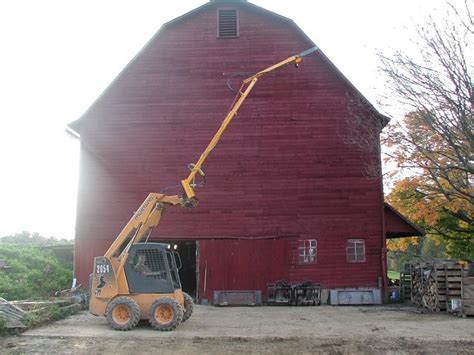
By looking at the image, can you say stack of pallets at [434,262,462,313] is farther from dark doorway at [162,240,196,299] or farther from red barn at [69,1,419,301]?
dark doorway at [162,240,196,299]

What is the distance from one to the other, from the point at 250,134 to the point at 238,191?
2142mm

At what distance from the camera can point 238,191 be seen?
754 inches

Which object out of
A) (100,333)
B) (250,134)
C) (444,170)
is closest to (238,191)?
(250,134)

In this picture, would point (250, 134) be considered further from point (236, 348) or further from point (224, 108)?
point (236, 348)

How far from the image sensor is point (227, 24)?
20.5 metres

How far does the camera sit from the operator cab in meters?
12.5

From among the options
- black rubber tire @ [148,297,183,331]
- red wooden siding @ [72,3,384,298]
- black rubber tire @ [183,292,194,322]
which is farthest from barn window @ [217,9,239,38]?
black rubber tire @ [148,297,183,331]

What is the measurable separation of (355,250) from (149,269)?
8.94 metres

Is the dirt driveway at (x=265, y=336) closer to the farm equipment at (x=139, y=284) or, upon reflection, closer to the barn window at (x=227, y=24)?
A: the farm equipment at (x=139, y=284)

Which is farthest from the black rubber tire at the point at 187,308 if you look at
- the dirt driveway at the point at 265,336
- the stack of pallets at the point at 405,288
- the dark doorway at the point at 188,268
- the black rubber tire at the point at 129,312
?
the dark doorway at the point at 188,268

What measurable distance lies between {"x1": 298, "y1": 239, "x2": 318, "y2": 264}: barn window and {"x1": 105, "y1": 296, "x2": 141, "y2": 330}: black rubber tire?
8235 millimetres

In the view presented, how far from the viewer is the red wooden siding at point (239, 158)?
18922mm

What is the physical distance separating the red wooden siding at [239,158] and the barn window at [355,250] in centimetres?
19

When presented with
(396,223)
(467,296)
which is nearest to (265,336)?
(467,296)
